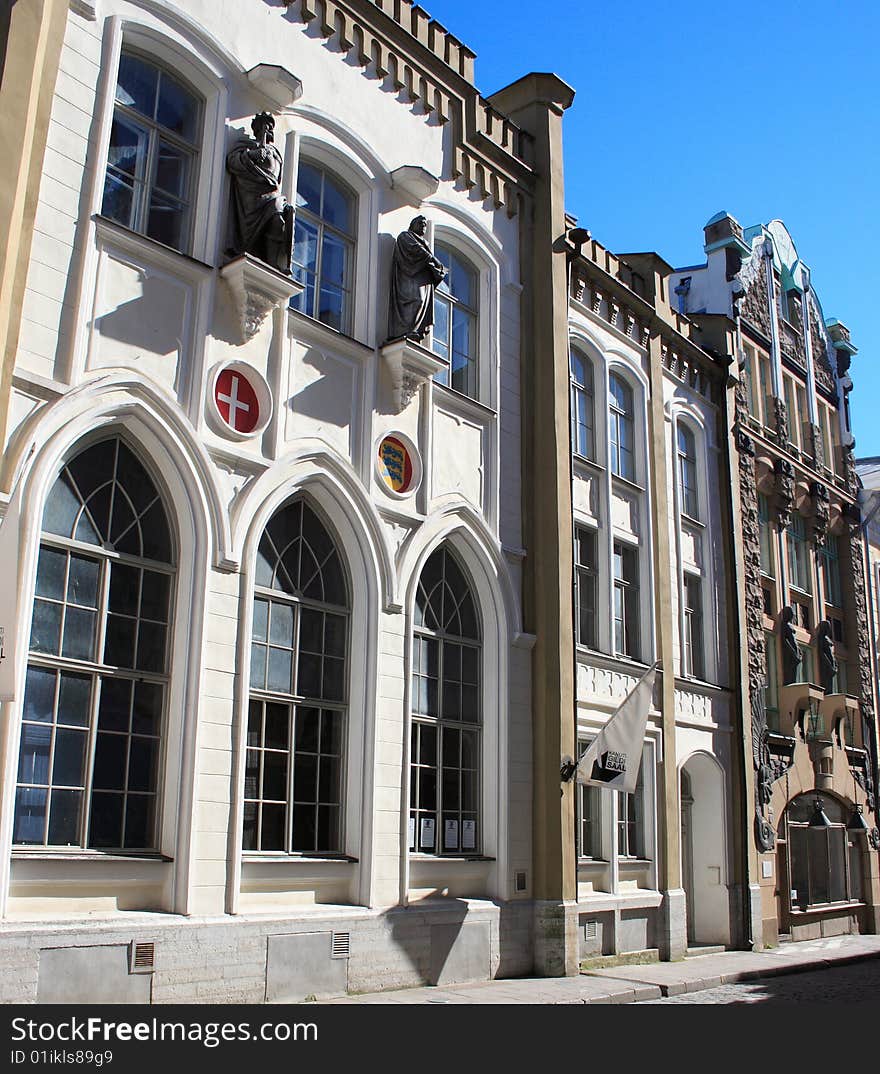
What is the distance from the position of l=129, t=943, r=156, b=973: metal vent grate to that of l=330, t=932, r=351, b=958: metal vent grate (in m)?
2.36

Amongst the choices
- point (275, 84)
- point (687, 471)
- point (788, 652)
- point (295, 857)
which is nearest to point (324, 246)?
point (275, 84)

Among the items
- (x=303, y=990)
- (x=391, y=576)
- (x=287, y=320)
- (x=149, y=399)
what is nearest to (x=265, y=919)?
(x=303, y=990)

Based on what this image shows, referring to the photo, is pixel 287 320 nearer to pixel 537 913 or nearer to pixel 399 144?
pixel 399 144

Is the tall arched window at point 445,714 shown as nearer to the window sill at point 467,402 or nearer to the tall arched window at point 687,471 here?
the window sill at point 467,402

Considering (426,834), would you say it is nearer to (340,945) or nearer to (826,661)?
(340,945)

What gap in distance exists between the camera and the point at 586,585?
18219 mm

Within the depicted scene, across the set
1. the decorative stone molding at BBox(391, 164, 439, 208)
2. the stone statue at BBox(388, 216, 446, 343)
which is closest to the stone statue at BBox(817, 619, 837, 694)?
the stone statue at BBox(388, 216, 446, 343)

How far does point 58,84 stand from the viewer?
11109mm

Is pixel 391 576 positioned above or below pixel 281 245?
below

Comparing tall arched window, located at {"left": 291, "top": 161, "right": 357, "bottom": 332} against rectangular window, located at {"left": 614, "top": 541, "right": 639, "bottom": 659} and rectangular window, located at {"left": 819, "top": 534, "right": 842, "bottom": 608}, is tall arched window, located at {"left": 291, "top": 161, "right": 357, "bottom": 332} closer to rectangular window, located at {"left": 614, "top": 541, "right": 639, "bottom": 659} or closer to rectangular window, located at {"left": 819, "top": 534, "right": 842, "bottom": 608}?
rectangular window, located at {"left": 614, "top": 541, "right": 639, "bottom": 659}

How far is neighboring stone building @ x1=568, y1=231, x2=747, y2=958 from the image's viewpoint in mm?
17484

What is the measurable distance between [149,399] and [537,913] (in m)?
8.45

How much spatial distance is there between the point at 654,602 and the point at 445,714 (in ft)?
20.1

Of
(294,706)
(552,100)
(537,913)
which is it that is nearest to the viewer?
(294,706)
